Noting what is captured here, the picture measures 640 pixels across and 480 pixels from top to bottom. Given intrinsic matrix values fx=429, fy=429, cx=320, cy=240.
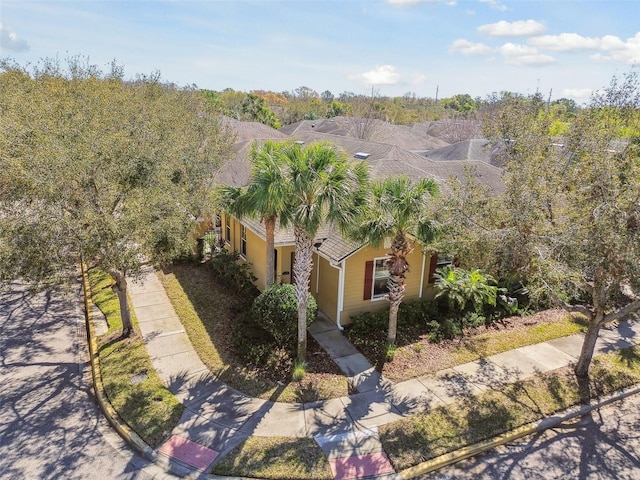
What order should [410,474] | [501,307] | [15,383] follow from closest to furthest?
[410,474] → [15,383] → [501,307]

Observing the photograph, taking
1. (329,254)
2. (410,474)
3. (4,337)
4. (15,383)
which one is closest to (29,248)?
(15,383)

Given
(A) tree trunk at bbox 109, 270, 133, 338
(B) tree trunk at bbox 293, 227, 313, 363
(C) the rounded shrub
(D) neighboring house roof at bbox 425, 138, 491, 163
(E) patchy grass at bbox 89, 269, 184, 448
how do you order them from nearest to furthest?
(E) patchy grass at bbox 89, 269, 184, 448 → (B) tree trunk at bbox 293, 227, 313, 363 → (C) the rounded shrub → (A) tree trunk at bbox 109, 270, 133, 338 → (D) neighboring house roof at bbox 425, 138, 491, 163

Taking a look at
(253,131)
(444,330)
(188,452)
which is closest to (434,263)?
(444,330)

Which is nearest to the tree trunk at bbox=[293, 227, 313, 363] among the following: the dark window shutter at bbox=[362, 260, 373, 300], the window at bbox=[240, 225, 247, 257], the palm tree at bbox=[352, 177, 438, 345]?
the palm tree at bbox=[352, 177, 438, 345]

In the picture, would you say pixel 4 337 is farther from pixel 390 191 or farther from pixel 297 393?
pixel 390 191

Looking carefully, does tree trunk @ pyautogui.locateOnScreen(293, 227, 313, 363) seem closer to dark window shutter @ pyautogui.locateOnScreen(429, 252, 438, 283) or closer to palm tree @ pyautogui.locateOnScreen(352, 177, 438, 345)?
palm tree @ pyautogui.locateOnScreen(352, 177, 438, 345)

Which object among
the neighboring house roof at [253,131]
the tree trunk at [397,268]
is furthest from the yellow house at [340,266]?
the neighboring house roof at [253,131]
